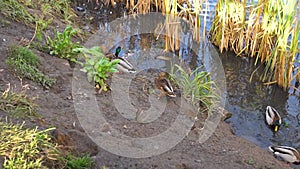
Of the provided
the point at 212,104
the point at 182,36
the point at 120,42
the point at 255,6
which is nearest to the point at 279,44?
the point at 255,6

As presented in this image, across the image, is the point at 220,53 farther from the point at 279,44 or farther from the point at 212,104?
the point at 212,104

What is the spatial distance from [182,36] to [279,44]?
222 cm

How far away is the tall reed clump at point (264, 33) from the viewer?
18.6ft

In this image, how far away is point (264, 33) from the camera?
6195mm

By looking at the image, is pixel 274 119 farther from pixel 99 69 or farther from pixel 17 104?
pixel 17 104

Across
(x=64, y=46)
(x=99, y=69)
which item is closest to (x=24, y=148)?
(x=99, y=69)

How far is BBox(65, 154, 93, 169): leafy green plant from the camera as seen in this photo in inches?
112

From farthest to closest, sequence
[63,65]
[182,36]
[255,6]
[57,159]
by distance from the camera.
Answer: [182,36] → [255,6] → [63,65] → [57,159]

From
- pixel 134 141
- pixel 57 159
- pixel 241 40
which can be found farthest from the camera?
pixel 241 40

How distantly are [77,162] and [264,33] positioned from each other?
4.37 metres

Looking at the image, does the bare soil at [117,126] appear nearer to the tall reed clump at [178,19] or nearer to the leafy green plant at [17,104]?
the leafy green plant at [17,104]

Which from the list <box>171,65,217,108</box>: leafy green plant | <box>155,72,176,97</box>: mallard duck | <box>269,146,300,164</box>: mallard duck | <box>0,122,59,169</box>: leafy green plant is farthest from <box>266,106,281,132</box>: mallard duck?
<box>0,122,59,169</box>: leafy green plant

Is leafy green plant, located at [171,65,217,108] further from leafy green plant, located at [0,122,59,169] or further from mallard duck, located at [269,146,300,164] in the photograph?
leafy green plant, located at [0,122,59,169]

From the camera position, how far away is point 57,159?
9.18ft
